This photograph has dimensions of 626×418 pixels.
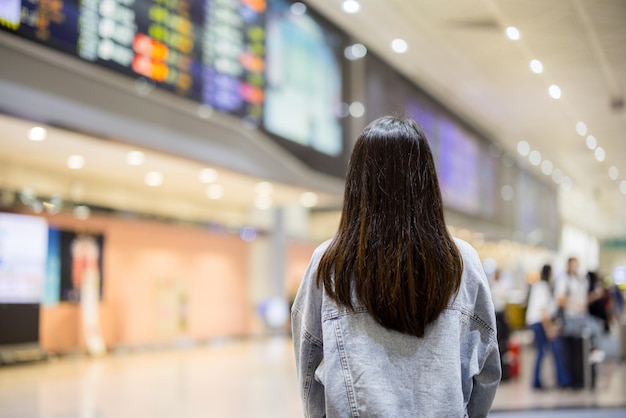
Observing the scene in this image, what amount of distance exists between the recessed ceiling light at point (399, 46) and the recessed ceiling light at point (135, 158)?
3.74 m

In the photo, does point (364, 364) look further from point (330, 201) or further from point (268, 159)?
point (330, 201)

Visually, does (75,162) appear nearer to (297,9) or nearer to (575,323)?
(297,9)

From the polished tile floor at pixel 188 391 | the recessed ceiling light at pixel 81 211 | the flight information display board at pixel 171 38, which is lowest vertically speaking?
the polished tile floor at pixel 188 391

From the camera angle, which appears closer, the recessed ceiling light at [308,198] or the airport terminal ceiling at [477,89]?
the airport terminal ceiling at [477,89]

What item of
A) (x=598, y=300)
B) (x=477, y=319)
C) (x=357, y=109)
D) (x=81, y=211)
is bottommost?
(x=598, y=300)

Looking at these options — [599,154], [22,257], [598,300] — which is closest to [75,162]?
[22,257]

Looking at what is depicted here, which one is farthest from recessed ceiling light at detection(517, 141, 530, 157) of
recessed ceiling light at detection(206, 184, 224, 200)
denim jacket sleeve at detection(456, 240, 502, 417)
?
denim jacket sleeve at detection(456, 240, 502, 417)

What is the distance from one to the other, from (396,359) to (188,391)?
678cm

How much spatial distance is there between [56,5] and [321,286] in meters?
6.75

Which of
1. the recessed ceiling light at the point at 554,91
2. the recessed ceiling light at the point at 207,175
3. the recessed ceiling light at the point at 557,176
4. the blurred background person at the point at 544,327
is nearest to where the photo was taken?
the recessed ceiling light at the point at 554,91

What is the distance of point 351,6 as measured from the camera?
4684mm

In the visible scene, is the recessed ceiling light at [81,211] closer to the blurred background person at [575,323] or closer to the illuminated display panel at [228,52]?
the illuminated display panel at [228,52]

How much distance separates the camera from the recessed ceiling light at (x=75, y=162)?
33.5 feet

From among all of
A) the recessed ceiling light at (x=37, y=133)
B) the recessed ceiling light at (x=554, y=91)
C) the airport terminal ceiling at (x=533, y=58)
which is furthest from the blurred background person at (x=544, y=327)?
the recessed ceiling light at (x=37, y=133)
